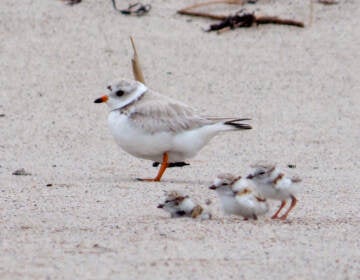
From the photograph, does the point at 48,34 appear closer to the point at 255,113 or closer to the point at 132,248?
the point at 255,113

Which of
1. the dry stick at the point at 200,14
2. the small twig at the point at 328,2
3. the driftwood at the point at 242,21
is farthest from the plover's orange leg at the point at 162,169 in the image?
the small twig at the point at 328,2

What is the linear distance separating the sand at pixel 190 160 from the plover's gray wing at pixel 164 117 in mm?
334

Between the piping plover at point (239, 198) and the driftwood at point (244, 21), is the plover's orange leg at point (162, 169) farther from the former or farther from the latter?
the driftwood at point (244, 21)

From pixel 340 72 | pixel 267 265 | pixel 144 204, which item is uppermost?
pixel 267 265

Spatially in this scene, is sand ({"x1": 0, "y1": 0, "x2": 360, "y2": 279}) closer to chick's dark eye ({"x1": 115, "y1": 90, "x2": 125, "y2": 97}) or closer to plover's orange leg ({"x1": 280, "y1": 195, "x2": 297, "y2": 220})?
plover's orange leg ({"x1": 280, "y1": 195, "x2": 297, "y2": 220})

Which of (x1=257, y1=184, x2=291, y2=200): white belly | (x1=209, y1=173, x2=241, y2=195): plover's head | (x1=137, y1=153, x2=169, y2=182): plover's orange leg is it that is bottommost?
(x1=137, y1=153, x2=169, y2=182): plover's orange leg

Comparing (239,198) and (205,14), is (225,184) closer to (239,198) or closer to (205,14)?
(239,198)

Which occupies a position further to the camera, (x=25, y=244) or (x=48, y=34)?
(x=48, y=34)

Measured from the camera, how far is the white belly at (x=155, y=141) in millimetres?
6680

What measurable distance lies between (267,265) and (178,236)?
553 millimetres

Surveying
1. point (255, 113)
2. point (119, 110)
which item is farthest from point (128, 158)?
point (255, 113)

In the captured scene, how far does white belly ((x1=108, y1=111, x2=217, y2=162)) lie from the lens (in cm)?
668

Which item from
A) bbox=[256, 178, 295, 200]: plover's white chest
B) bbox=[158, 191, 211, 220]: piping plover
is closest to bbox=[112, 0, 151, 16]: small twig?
bbox=[256, 178, 295, 200]: plover's white chest

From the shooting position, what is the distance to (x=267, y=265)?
14.5 feet
